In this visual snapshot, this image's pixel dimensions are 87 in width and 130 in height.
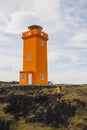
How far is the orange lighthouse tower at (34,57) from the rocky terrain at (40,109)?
16.3ft

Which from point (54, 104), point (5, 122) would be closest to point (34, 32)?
point (54, 104)

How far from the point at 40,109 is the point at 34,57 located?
41.1ft

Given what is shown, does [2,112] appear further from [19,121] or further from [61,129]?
[61,129]

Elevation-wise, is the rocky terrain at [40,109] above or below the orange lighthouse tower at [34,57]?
below

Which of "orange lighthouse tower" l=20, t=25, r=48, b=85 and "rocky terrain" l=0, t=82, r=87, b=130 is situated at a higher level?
"orange lighthouse tower" l=20, t=25, r=48, b=85

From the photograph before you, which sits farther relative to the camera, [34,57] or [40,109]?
[34,57]

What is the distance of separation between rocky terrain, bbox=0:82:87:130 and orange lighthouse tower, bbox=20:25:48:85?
495 centimetres

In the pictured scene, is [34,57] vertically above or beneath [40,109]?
above

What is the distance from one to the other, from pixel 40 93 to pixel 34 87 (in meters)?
2.19

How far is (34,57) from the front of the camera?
3909 cm

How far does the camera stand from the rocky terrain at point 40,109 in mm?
26078

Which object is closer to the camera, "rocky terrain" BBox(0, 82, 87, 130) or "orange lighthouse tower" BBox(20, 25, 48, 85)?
"rocky terrain" BBox(0, 82, 87, 130)

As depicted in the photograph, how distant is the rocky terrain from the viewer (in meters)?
26.1

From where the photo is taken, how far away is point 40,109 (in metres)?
28.7
